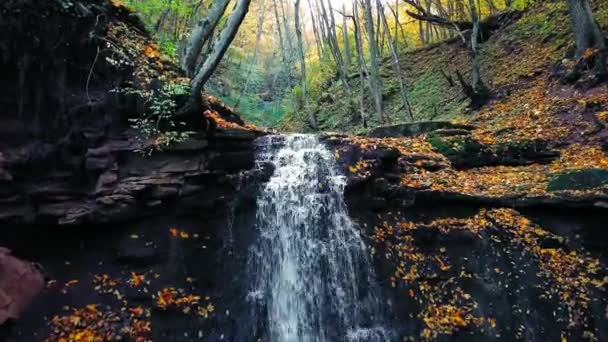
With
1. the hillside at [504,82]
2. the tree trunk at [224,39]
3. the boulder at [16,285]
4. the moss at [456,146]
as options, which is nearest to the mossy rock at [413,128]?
the hillside at [504,82]

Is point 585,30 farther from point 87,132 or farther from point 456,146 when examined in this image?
point 87,132

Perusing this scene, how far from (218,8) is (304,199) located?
13.8 feet

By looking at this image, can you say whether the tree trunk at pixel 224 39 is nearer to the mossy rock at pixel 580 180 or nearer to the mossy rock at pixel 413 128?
the mossy rock at pixel 413 128

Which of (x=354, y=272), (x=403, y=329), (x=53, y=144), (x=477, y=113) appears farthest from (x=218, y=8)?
(x=477, y=113)

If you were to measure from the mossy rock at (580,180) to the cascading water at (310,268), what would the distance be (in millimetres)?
3686

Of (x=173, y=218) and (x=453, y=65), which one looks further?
(x=453, y=65)

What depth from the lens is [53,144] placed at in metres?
6.48

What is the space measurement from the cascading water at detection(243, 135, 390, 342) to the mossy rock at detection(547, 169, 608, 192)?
3.69m

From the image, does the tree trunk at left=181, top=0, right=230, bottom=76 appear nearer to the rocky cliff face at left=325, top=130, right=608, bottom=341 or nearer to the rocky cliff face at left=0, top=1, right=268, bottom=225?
the rocky cliff face at left=0, top=1, right=268, bottom=225

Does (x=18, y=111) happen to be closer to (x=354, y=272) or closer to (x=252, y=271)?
(x=252, y=271)

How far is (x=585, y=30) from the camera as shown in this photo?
9867mm

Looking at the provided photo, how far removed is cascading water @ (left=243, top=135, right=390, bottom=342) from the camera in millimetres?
6859

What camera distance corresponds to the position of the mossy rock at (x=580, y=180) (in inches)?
255

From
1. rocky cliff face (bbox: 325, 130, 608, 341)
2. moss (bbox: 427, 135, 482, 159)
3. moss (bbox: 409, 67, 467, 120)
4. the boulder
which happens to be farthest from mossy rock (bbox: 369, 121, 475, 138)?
the boulder
